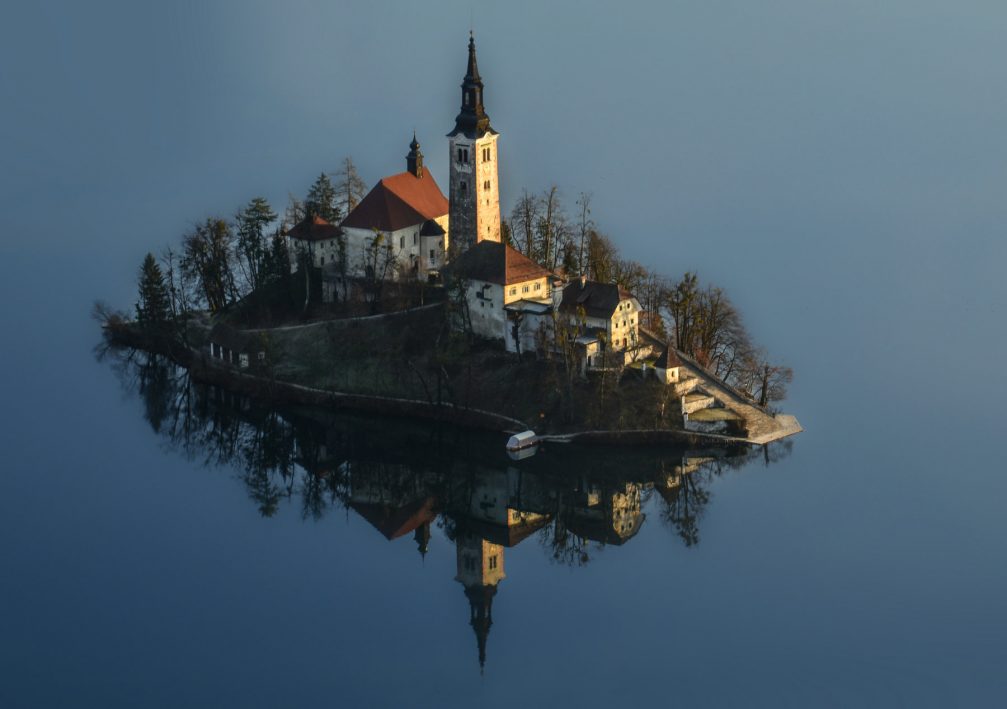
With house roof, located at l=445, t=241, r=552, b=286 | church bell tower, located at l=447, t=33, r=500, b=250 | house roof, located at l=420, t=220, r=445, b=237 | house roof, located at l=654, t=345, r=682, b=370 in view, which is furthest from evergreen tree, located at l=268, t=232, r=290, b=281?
house roof, located at l=654, t=345, r=682, b=370

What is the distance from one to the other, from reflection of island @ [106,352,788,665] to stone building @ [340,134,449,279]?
9.32 meters

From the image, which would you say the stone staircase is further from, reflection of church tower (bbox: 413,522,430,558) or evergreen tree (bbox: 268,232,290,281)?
evergreen tree (bbox: 268,232,290,281)

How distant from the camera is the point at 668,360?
296ft

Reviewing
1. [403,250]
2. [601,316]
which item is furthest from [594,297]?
[403,250]

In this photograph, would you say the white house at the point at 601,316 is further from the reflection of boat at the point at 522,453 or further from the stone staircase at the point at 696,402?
the reflection of boat at the point at 522,453

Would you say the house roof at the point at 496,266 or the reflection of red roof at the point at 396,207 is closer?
the house roof at the point at 496,266

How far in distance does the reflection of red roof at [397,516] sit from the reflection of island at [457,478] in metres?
0.07

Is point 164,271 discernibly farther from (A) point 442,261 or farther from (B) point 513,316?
(B) point 513,316

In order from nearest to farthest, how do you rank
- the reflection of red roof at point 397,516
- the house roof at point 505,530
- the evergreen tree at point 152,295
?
the house roof at point 505,530 → the reflection of red roof at point 397,516 → the evergreen tree at point 152,295

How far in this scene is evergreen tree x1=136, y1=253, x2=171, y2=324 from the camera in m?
103

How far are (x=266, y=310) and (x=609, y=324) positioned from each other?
20348 millimetres

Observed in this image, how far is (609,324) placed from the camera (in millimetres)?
91250

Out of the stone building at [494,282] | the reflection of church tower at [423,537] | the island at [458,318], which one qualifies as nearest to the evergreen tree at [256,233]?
the island at [458,318]

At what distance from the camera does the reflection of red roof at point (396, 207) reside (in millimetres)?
98875
